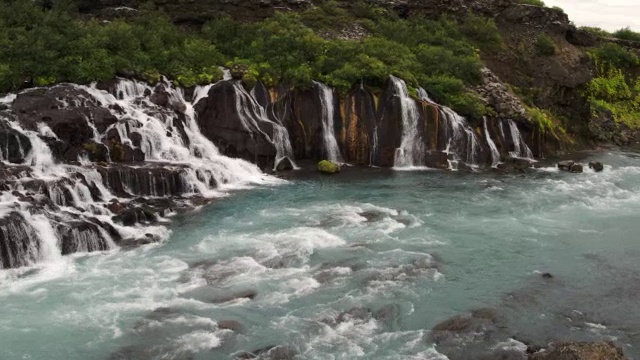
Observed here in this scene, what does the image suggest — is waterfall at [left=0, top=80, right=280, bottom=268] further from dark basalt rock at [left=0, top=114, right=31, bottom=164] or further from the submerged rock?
the submerged rock

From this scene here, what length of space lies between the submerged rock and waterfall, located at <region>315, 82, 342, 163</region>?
20.3 m

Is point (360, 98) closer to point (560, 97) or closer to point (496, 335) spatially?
point (560, 97)

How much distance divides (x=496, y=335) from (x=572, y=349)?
2809 mm

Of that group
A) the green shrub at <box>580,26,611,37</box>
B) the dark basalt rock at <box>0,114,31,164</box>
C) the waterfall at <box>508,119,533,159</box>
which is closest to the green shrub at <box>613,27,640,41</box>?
the green shrub at <box>580,26,611,37</box>

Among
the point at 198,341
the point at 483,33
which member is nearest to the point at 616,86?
the point at 483,33

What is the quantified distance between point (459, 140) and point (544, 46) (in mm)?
14983

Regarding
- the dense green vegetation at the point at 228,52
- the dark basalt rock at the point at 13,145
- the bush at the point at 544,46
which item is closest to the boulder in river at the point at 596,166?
the dense green vegetation at the point at 228,52

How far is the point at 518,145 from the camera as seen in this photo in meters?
34.3

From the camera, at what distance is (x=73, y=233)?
18938 millimetres

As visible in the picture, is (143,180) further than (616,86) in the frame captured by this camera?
No

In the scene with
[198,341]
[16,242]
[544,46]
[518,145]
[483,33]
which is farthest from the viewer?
[483,33]

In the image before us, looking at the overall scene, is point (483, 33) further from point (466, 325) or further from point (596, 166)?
point (466, 325)

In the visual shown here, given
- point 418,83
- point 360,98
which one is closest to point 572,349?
point 360,98

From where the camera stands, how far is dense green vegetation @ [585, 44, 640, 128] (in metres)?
46.7
